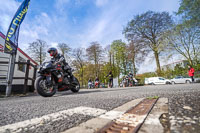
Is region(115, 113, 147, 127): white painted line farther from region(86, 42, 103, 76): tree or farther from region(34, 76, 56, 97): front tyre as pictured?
region(86, 42, 103, 76): tree

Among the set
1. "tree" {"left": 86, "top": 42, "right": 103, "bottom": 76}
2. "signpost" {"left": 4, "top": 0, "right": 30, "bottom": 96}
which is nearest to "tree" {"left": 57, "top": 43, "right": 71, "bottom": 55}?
"tree" {"left": 86, "top": 42, "right": 103, "bottom": 76}

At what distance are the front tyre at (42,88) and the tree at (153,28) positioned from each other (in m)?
17.1

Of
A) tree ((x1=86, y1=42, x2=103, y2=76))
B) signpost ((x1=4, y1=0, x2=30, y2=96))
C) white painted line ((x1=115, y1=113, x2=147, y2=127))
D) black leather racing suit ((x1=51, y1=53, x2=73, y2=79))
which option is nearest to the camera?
white painted line ((x1=115, y1=113, x2=147, y2=127))

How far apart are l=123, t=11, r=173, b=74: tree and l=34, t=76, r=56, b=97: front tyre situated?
1708cm

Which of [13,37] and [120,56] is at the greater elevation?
[120,56]

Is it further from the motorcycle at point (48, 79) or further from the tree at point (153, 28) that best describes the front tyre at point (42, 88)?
the tree at point (153, 28)

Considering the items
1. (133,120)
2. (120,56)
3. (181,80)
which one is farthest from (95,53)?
(133,120)

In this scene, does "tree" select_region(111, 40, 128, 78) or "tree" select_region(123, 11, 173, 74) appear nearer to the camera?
"tree" select_region(123, 11, 173, 74)

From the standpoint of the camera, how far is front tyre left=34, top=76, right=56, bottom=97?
3113 mm

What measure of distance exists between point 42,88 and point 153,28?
19.0 meters

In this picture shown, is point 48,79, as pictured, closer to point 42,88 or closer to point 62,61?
point 42,88

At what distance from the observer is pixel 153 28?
1781 centimetres

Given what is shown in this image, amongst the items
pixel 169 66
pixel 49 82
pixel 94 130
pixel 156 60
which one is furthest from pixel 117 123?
pixel 169 66

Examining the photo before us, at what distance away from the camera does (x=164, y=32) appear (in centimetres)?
1689
